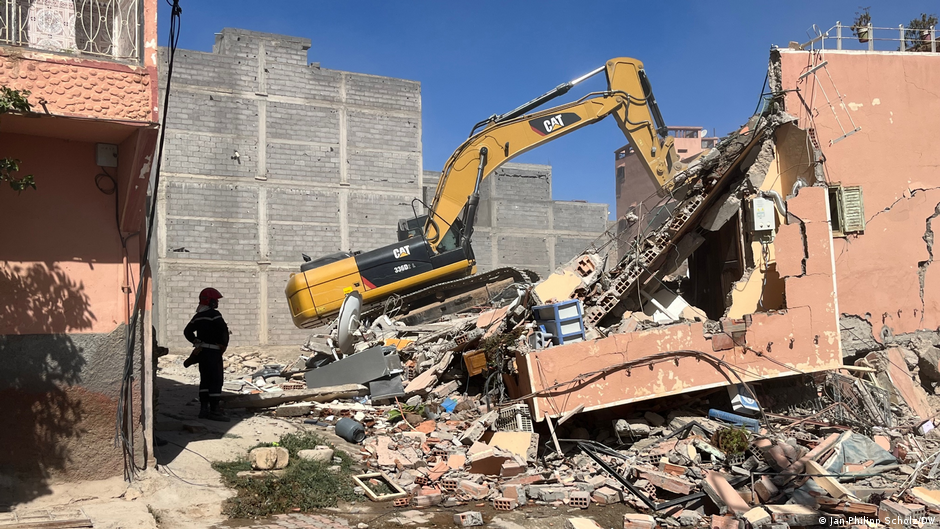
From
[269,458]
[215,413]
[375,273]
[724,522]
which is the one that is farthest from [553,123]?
[724,522]

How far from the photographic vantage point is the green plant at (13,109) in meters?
4.98

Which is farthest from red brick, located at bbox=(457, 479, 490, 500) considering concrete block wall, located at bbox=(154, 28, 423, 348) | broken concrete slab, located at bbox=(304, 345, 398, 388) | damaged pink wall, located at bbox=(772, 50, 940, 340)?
concrete block wall, located at bbox=(154, 28, 423, 348)

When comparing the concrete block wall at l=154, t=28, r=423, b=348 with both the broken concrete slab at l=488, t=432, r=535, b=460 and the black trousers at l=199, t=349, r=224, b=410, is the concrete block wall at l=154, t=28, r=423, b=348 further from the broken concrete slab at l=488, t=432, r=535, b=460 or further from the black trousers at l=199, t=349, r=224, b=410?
the broken concrete slab at l=488, t=432, r=535, b=460

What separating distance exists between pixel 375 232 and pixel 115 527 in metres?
15.0

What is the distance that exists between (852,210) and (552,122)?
517 centimetres

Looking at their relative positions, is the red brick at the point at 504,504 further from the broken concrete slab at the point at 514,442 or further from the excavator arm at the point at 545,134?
the excavator arm at the point at 545,134

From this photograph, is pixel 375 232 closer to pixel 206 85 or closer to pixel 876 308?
pixel 206 85

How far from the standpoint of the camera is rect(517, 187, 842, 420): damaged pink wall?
7895mm

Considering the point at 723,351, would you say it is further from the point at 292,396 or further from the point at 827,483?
the point at 292,396

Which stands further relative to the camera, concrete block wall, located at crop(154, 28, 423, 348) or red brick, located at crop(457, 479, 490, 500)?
concrete block wall, located at crop(154, 28, 423, 348)

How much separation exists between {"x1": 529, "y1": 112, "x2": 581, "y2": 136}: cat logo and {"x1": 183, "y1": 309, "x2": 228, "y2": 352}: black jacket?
270 inches

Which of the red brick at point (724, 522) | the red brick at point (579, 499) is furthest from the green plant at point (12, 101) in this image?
the red brick at point (724, 522)

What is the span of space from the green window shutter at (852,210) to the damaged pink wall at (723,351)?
1.21 meters

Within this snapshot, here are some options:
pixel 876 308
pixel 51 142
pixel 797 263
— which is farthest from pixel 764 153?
pixel 51 142
